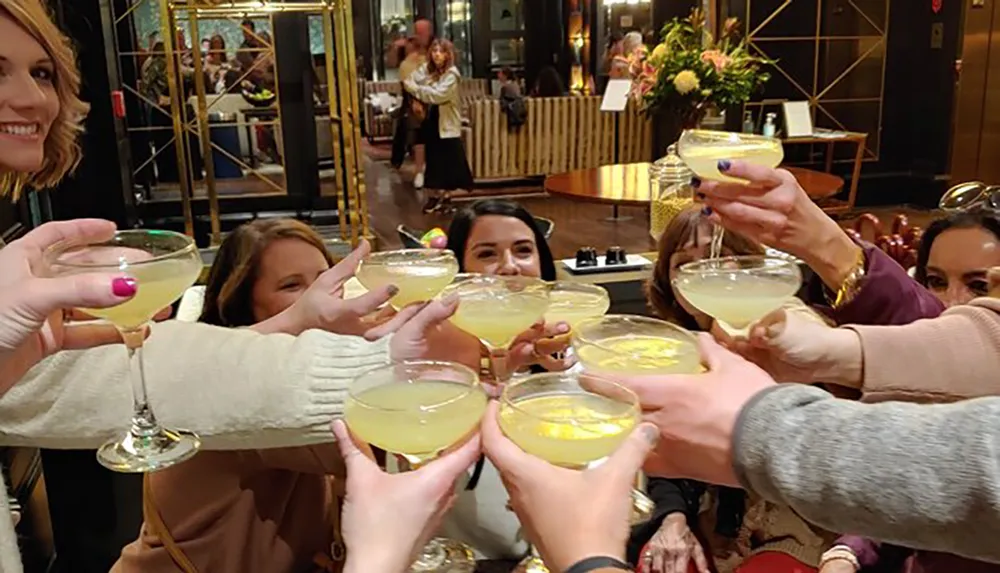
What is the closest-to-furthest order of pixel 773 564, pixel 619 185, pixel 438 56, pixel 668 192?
pixel 773 564 → pixel 668 192 → pixel 619 185 → pixel 438 56

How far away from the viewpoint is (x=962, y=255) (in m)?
2.33

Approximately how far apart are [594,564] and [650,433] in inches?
6.9

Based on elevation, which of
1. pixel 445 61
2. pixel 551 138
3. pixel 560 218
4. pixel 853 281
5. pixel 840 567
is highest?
pixel 445 61

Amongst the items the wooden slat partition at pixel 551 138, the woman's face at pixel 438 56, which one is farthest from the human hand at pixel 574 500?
the wooden slat partition at pixel 551 138

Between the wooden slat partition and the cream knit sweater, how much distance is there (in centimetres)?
862

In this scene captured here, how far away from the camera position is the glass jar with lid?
3.20 metres

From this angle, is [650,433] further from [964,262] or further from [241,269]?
[964,262]

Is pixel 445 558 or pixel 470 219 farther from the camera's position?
pixel 470 219

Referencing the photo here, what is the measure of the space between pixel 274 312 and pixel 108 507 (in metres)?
0.80

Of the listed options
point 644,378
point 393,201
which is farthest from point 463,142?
point 644,378

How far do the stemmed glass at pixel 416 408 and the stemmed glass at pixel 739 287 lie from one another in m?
0.55

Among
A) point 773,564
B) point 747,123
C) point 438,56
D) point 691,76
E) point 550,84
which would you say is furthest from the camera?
point 550,84

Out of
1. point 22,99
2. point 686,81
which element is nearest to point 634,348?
point 22,99

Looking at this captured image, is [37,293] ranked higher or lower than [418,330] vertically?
higher
